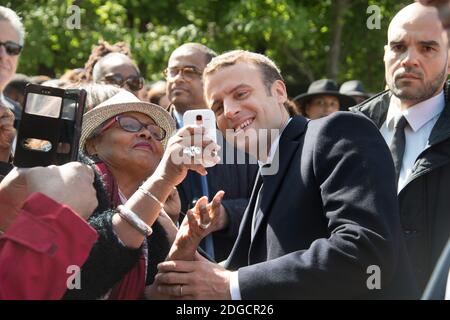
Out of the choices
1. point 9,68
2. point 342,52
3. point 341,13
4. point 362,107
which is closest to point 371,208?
point 362,107

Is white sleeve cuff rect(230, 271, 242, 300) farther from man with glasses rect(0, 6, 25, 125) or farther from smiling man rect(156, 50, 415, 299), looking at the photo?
man with glasses rect(0, 6, 25, 125)

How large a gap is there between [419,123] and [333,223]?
4.48 ft

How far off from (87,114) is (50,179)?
113cm

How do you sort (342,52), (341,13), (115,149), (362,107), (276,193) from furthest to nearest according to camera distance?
(342,52) < (341,13) < (362,107) < (115,149) < (276,193)

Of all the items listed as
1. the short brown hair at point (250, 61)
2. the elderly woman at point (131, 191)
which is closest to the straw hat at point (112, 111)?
the elderly woman at point (131, 191)

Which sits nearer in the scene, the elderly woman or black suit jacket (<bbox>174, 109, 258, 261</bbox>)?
the elderly woman

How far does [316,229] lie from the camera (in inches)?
125

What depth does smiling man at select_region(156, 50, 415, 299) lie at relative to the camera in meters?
2.98

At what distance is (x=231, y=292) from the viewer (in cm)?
311

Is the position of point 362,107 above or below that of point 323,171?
above

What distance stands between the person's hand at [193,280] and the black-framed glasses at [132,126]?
769mm

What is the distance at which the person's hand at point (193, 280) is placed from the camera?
10.3 ft

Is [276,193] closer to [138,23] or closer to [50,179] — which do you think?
[50,179]

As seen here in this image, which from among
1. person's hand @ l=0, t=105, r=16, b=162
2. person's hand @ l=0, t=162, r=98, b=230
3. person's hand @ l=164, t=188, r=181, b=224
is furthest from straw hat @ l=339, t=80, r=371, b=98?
person's hand @ l=0, t=162, r=98, b=230
